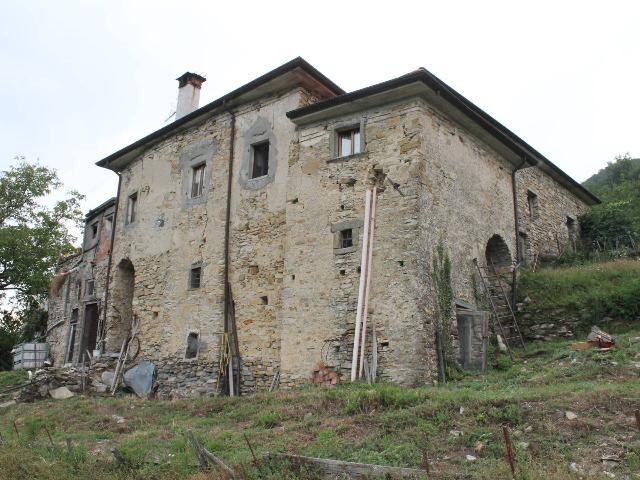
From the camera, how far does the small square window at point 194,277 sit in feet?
49.2

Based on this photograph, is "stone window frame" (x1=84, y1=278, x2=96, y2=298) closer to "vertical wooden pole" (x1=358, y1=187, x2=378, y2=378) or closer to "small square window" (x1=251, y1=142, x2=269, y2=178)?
"small square window" (x1=251, y1=142, x2=269, y2=178)

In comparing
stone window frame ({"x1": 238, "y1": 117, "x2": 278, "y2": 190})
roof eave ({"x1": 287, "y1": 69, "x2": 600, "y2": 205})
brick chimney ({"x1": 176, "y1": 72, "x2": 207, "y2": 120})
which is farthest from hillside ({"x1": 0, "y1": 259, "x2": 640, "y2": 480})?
brick chimney ({"x1": 176, "y1": 72, "x2": 207, "y2": 120})

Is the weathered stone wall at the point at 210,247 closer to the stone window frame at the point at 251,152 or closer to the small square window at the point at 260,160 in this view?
the stone window frame at the point at 251,152

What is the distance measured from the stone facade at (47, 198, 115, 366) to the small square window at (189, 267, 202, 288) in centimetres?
511

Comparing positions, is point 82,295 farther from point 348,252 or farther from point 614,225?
point 614,225

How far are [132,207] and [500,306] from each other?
11578 millimetres

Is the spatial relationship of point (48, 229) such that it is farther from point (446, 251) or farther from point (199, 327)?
point (446, 251)

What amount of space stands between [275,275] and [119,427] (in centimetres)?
465

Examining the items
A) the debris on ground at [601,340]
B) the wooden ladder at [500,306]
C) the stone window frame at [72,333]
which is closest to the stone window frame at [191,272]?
the wooden ladder at [500,306]

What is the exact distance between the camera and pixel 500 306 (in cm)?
1359

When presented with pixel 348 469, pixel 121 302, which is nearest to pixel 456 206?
pixel 348 469

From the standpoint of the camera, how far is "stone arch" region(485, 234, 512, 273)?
46.6 ft

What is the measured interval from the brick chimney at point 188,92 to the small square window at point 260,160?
17.4 feet

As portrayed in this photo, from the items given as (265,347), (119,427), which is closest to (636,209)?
(265,347)
